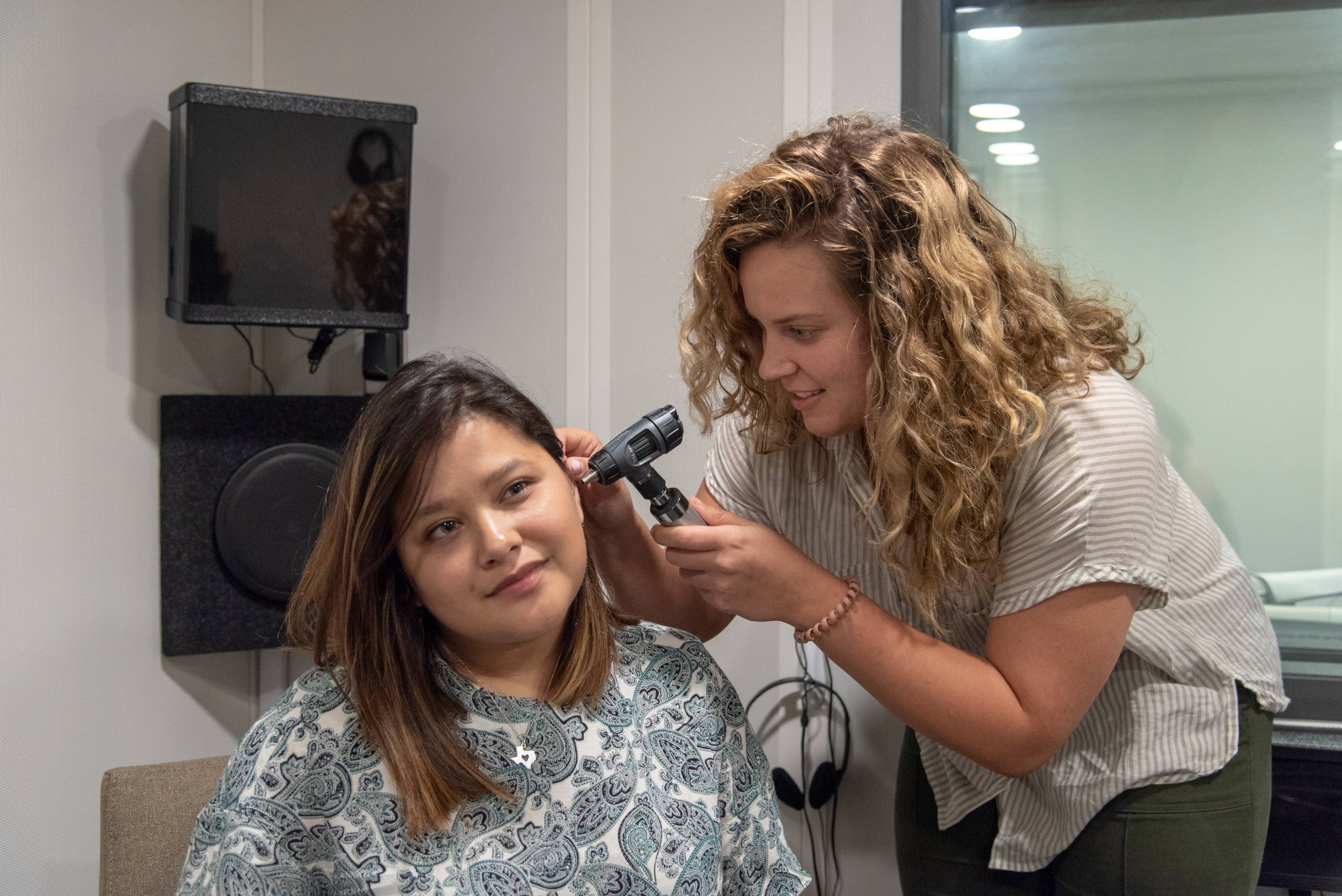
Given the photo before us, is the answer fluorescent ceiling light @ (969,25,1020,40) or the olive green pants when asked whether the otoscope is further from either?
fluorescent ceiling light @ (969,25,1020,40)

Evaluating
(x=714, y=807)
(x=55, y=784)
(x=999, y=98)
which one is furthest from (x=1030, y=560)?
(x=55, y=784)

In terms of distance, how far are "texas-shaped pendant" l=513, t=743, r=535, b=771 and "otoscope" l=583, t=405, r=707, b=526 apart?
281 mm

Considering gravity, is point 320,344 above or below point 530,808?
above

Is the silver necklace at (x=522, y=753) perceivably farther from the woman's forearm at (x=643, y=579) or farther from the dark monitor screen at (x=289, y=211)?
the dark monitor screen at (x=289, y=211)

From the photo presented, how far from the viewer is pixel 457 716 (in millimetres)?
1077

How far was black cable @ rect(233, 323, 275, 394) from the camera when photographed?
2.03 meters

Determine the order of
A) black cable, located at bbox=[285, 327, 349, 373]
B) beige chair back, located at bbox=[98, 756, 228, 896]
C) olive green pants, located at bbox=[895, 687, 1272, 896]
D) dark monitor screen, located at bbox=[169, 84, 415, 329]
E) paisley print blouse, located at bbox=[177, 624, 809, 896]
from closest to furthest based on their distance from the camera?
paisley print blouse, located at bbox=[177, 624, 809, 896] → olive green pants, located at bbox=[895, 687, 1272, 896] → beige chair back, located at bbox=[98, 756, 228, 896] → dark monitor screen, located at bbox=[169, 84, 415, 329] → black cable, located at bbox=[285, 327, 349, 373]

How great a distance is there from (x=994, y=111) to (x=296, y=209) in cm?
121

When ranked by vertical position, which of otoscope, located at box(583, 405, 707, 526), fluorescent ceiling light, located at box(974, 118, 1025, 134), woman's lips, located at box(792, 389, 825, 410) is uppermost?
fluorescent ceiling light, located at box(974, 118, 1025, 134)

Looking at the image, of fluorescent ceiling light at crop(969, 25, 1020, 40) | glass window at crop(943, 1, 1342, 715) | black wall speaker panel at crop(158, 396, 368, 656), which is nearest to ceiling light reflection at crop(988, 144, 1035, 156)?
glass window at crop(943, 1, 1342, 715)

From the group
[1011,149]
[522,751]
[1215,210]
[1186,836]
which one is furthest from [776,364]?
[1215,210]

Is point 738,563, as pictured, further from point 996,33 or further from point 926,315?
point 996,33

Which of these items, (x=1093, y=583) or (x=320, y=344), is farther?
(x=320, y=344)

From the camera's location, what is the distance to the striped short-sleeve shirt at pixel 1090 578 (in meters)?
1.11
